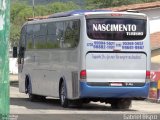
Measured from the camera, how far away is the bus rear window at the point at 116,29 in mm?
17875

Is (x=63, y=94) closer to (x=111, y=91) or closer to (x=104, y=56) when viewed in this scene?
(x=111, y=91)

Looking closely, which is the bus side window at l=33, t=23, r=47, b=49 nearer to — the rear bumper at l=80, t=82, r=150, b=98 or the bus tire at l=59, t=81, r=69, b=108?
the bus tire at l=59, t=81, r=69, b=108

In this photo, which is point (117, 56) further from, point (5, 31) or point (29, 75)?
point (5, 31)

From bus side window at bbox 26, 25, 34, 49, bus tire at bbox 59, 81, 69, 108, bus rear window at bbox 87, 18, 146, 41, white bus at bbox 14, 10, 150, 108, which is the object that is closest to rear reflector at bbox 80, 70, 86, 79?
white bus at bbox 14, 10, 150, 108

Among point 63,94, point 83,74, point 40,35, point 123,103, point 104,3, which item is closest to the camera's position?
point 83,74

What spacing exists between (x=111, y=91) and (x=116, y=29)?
2015 millimetres

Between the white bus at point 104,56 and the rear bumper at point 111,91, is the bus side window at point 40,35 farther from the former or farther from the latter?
the rear bumper at point 111,91

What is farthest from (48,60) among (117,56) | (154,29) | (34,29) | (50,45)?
(154,29)

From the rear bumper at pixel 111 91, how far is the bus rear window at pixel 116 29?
5.28 ft

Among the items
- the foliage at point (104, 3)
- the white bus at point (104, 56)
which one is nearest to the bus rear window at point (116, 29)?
the white bus at point (104, 56)

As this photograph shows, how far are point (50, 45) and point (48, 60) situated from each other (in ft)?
2.16

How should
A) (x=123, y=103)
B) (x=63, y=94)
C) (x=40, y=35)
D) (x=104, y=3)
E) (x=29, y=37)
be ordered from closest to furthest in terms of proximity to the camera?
1. (x=63, y=94)
2. (x=123, y=103)
3. (x=40, y=35)
4. (x=29, y=37)
5. (x=104, y=3)

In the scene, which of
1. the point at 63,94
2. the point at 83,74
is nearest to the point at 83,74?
the point at 83,74

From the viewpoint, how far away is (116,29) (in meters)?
18.0
